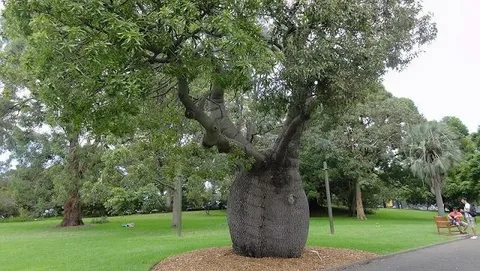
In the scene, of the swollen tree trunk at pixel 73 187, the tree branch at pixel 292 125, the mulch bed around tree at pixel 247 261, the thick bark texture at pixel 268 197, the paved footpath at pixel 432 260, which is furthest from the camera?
the swollen tree trunk at pixel 73 187

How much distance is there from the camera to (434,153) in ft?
86.0

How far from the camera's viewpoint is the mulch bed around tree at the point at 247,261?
8945mm

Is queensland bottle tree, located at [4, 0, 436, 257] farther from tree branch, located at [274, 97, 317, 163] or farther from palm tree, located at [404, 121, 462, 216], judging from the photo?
palm tree, located at [404, 121, 462, 216]

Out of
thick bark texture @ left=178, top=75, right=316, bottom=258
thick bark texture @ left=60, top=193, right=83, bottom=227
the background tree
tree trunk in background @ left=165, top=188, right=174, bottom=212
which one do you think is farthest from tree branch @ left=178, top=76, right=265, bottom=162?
thick bark texture @ left=60, top=193, right=83, bottom=227

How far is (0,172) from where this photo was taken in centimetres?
4456

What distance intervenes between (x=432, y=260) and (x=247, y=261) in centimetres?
464

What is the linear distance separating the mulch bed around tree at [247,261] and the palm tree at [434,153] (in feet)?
57.0

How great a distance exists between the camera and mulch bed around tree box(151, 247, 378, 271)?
8945mm

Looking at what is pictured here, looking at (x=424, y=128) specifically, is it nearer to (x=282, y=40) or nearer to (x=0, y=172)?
(x=282, y=40)

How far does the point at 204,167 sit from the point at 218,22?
4.15 metres

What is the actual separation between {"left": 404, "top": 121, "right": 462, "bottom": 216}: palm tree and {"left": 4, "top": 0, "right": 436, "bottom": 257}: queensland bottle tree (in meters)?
17.5

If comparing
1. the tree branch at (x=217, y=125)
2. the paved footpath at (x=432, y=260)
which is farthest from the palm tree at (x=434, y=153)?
the tree branch at (x=217, y=125)

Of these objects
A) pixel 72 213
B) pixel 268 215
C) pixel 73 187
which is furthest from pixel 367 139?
pixel 268 215

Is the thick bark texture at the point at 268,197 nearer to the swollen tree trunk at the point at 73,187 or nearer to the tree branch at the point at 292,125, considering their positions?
the tree branch at the point at 292,125
